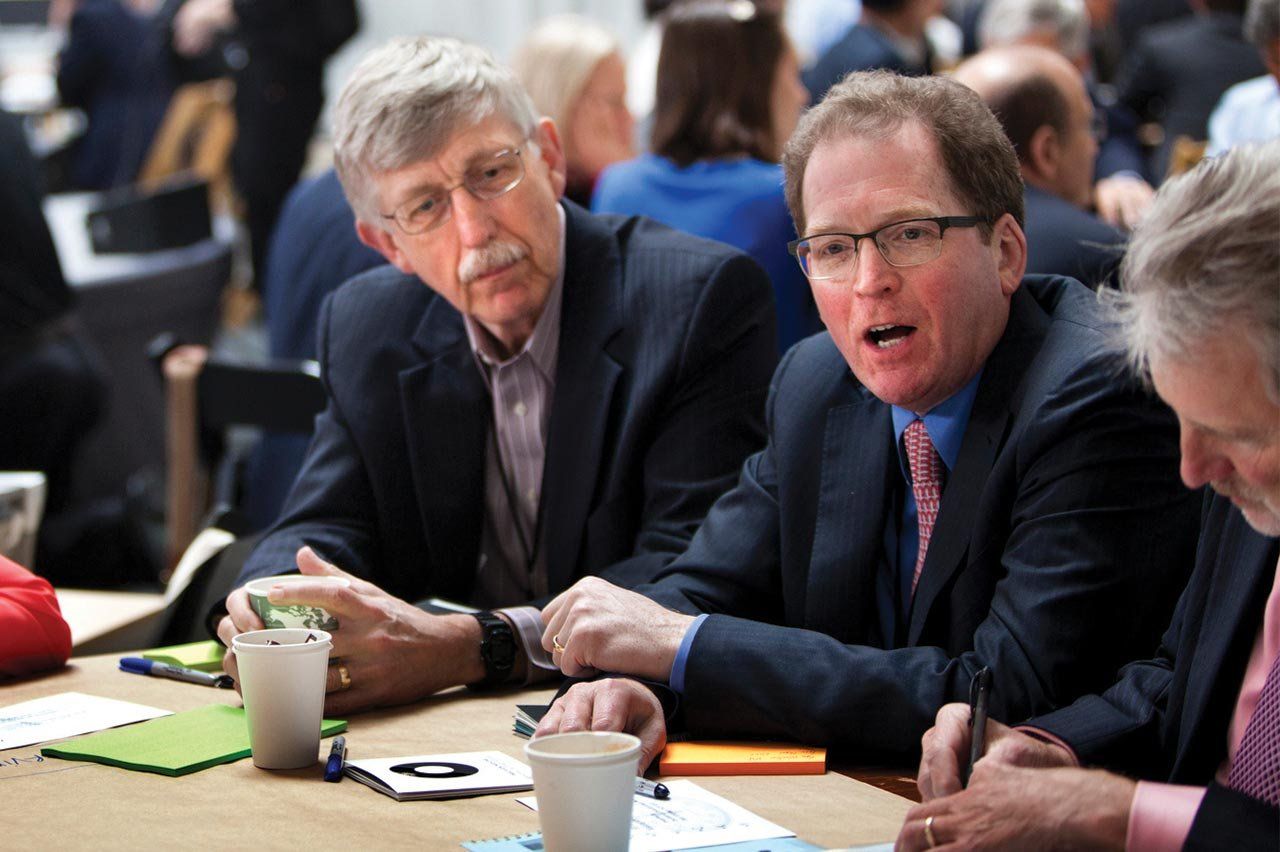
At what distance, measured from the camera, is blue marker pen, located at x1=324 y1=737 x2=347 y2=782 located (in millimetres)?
1783

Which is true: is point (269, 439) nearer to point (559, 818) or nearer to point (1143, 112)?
point (559, 818)

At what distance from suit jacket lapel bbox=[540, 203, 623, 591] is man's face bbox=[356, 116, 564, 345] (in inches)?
4.0

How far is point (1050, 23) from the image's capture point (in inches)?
219

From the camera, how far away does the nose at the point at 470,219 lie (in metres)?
2.66

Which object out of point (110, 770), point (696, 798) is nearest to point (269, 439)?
point (110, 770)

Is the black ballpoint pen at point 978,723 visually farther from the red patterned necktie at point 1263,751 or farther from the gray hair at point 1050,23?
the gray hair at point 1050,23

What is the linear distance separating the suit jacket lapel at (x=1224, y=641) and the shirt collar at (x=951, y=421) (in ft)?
1.47

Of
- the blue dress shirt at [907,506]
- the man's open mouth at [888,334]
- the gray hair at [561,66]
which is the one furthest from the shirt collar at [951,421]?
the gray hair at [561,66]

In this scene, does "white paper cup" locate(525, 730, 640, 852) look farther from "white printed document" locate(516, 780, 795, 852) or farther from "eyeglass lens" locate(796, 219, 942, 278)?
"eyeglass lens" locate(796, 219, 942, 278)

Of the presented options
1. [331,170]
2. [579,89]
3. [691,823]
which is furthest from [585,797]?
[579,89]

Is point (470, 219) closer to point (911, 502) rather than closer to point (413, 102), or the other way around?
point (413, 102)

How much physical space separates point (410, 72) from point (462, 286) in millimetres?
376

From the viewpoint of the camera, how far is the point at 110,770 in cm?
183

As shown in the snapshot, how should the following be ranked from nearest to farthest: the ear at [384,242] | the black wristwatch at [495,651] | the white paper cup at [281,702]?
the white paper cup at [281,702]
the black wristwatch at [495,651]
the ear at [384,242]
